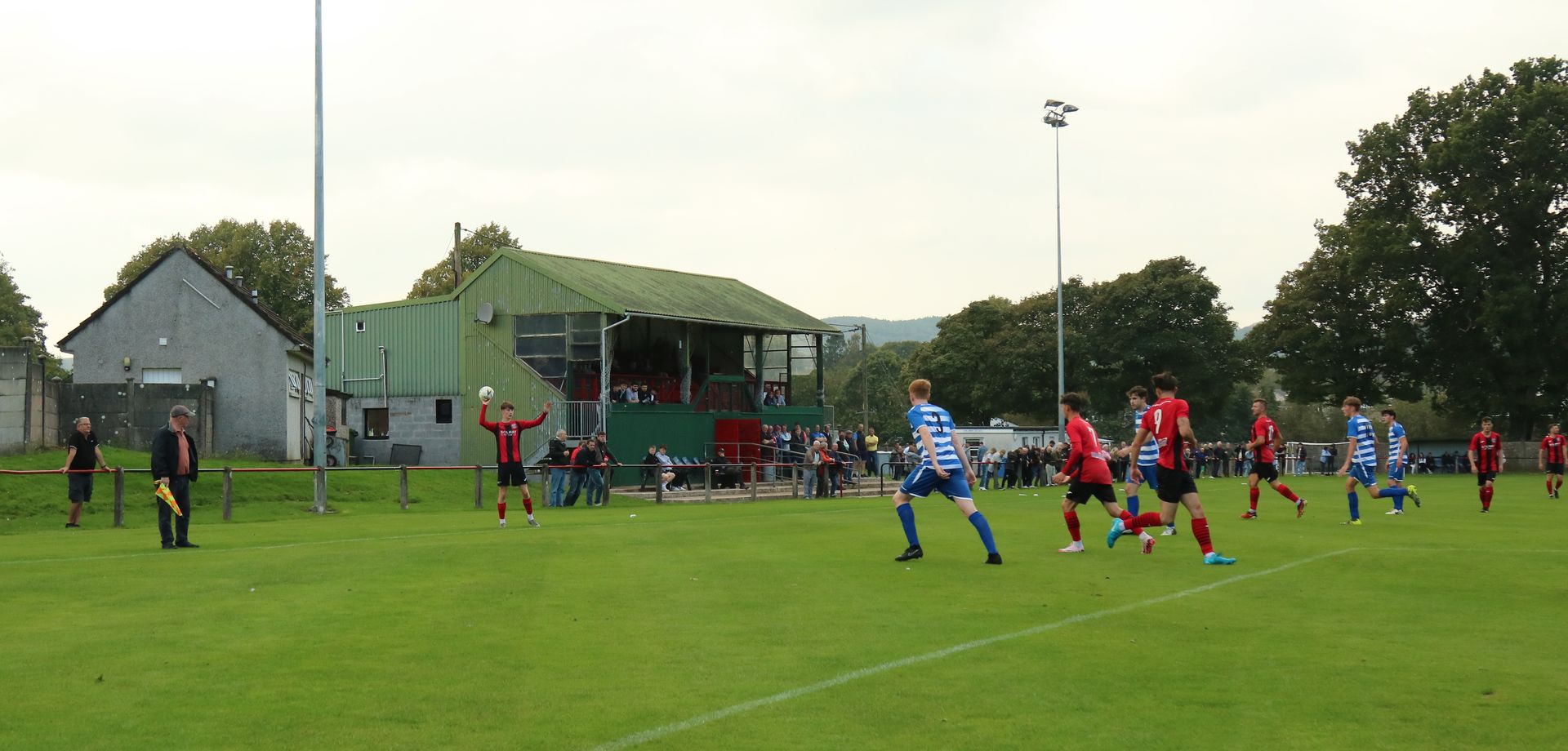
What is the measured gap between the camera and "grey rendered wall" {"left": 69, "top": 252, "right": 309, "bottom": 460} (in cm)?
4300

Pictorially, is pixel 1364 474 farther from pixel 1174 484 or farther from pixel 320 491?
pixel 320 491

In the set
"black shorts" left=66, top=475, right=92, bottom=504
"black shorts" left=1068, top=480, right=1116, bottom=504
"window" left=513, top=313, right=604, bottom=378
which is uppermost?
"window" left=513, top=313, right=604, bottom=378

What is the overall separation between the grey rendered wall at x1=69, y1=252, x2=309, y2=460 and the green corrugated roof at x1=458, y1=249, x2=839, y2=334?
714cm

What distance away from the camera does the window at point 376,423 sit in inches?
1801

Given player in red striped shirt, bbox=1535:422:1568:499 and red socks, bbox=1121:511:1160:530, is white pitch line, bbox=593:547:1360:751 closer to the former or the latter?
red socks, bbox=1121:511:1160:530

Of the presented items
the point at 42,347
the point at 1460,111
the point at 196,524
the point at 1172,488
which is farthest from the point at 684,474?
the point at 42,347

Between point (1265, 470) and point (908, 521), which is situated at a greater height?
point (1265, 470)

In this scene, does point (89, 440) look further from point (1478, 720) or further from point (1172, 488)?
point (1478, 720)

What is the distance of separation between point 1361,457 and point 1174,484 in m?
9.71

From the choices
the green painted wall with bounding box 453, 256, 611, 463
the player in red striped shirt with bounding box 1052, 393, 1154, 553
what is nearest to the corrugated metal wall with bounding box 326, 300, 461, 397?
the green painted wall with bounding box 453, 256, 611, 463

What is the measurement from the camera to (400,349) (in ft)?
149

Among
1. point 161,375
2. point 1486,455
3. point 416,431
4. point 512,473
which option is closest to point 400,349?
point 416,431

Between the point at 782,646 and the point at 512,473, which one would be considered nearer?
the point at 782,646

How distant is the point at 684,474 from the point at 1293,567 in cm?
2515
